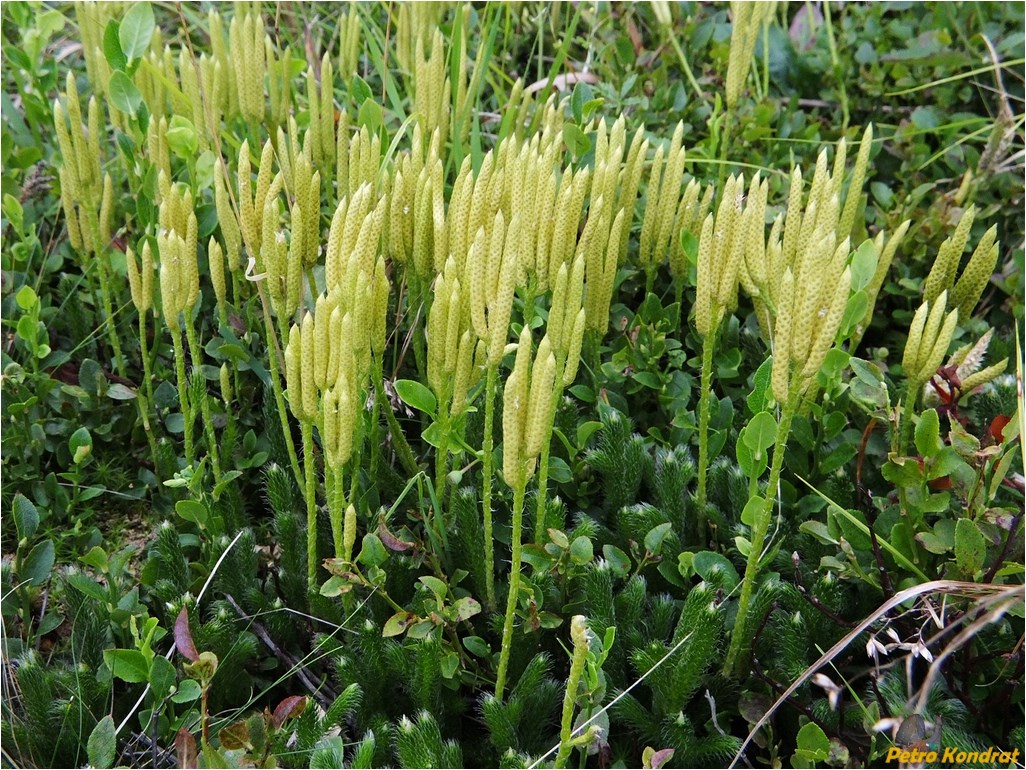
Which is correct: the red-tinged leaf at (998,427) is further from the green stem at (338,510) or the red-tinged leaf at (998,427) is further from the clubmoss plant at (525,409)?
the green stem at (338,510)

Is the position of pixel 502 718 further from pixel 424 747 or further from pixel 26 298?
pixel 26 298

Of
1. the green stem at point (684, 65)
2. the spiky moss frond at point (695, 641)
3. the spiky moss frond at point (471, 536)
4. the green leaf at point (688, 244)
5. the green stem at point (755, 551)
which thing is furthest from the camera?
the green stem at point (684, 65)

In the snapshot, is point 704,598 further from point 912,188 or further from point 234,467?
point 912,188

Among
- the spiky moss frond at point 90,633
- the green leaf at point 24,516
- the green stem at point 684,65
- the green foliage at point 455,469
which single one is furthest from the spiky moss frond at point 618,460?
the green stem at point 684,65

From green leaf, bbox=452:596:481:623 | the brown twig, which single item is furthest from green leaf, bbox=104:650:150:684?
green leaf, bbox=452:596:481:623

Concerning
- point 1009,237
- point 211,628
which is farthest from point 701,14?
point 211,628

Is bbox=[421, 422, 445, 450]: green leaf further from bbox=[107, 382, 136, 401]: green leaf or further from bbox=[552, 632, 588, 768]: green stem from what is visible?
bbox=[107, 382, 136, 401]: green leaf
